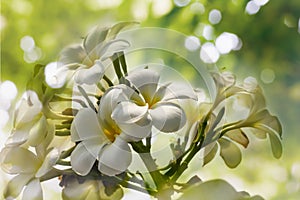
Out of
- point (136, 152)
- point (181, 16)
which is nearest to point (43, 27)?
point (181, 16)

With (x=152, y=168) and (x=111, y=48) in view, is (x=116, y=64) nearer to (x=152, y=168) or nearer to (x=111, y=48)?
(x=111, y=48)

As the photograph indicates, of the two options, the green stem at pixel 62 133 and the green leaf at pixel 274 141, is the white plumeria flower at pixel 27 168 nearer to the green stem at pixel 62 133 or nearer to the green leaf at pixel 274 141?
the green stem at pixel 62 133

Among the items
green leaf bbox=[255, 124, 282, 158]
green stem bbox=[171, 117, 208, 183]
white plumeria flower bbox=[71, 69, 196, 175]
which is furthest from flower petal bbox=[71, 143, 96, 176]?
green leaf bbox=[255, 124, 282, 158]

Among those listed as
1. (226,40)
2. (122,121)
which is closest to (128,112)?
(122,121)

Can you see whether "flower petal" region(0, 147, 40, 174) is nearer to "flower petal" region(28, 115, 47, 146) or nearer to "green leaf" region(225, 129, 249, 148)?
"flower petal" region(28, 115, 47, 146)

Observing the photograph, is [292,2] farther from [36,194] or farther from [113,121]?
[36,194]

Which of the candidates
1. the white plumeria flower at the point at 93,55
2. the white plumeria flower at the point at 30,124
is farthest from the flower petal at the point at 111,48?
the white plumeria flower at the point at 30,124
